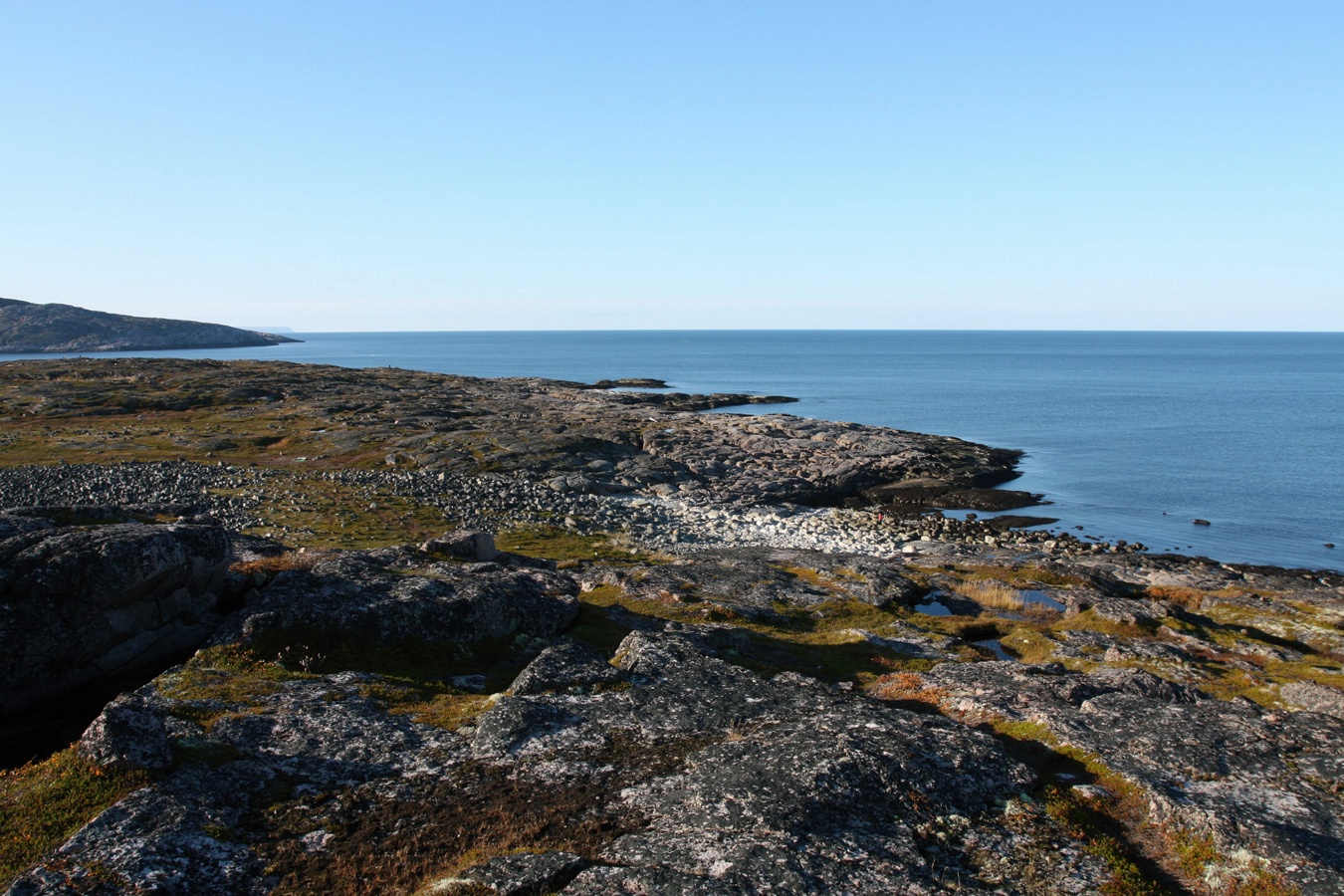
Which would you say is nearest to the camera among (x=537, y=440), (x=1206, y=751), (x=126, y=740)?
(x=126, y=740)

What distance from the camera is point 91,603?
19375 mm

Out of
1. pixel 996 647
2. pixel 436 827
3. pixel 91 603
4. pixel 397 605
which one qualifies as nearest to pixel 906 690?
pixel 996 647

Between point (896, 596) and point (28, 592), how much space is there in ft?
109

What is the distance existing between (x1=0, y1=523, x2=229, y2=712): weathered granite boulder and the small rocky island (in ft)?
0.25

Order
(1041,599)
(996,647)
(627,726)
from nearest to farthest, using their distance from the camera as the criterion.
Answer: (627,726) → (996,647) → (1041,599)

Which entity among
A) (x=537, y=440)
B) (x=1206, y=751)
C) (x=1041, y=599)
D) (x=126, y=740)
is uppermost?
(x=126, y=740)

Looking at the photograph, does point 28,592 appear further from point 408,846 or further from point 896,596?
point 896,596

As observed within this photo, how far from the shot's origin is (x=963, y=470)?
285 ft

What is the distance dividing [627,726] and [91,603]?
45.8 feet

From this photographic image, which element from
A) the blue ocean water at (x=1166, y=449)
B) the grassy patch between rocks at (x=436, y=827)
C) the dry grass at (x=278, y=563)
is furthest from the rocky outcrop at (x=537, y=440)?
the grassy patch between rocks at (x=436, y=827)

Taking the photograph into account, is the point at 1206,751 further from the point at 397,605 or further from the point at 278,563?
the point at 278,563

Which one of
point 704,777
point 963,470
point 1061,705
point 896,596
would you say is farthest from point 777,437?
point 704,777

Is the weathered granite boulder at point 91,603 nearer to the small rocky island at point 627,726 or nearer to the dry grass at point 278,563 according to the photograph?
the small rocky island at point 627,726

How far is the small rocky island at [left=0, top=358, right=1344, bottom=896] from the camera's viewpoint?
1284 cm
